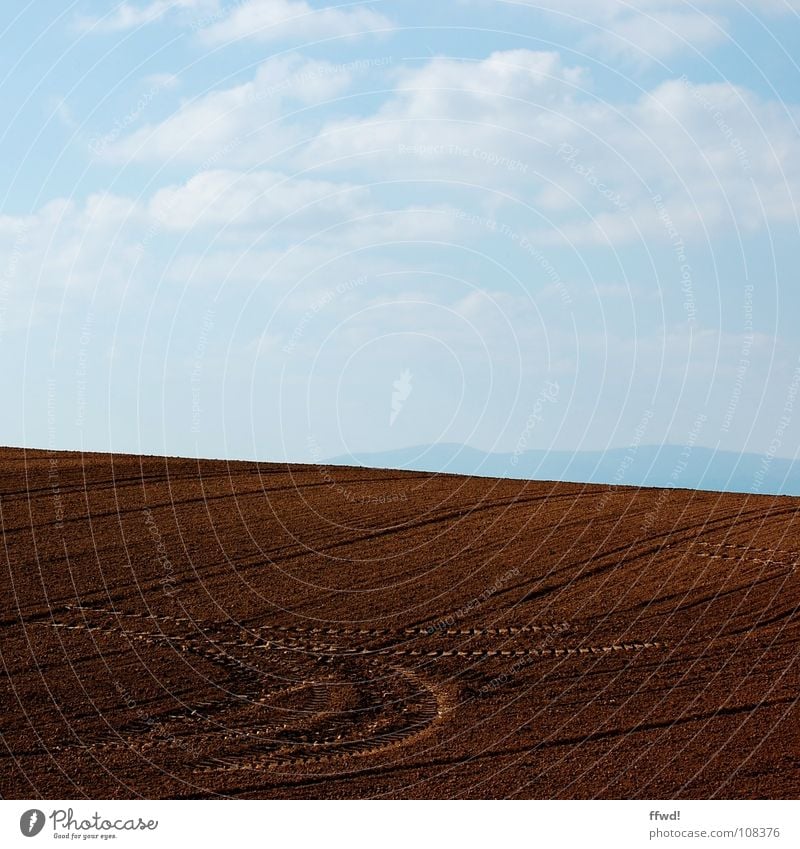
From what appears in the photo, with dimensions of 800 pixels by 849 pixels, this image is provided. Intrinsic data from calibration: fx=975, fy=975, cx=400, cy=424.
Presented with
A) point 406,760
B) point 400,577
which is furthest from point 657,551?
point 406,760

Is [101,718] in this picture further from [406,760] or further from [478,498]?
[478,498]

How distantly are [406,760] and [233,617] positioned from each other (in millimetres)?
6905

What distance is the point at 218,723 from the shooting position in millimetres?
13266

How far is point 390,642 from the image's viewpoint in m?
16.8
